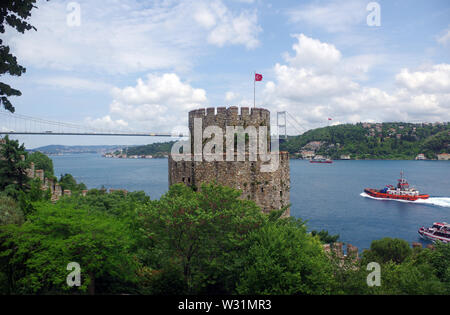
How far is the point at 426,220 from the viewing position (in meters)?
59.5

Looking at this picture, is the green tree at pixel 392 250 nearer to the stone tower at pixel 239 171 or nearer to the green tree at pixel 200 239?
the stone tower at pixel 239 171

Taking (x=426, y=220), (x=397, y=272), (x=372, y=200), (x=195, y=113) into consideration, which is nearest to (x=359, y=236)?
(x=426, y=220)

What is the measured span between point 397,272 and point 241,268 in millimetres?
7614

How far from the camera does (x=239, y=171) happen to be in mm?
15430

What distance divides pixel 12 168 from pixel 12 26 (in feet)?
62.1

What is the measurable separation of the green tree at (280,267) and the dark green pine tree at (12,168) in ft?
73.0

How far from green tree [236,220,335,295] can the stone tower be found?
4.25 meters

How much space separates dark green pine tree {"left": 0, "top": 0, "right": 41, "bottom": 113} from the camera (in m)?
9.66

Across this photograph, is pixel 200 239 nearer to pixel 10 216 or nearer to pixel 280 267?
pixel 280 267

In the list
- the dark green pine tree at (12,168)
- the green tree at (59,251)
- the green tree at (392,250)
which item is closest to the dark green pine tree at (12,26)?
the green tree at (59,251)

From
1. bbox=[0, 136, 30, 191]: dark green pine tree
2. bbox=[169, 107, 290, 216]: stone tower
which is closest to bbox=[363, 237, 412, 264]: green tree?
bbox=[169, 107, 290, 216]: stone tower

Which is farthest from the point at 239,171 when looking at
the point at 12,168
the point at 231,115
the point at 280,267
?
the point at 12,168

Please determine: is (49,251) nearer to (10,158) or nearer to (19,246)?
(19,246)

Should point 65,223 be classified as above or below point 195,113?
below
